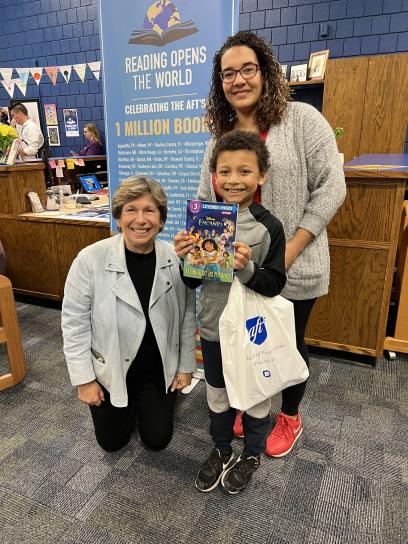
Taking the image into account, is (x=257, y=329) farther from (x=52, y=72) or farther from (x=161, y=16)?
(x=52, y=72)

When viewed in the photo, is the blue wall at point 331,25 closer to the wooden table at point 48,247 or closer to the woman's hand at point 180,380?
the wooden table at point 48,247

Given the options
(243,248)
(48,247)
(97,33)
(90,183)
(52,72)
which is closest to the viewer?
(243,248)

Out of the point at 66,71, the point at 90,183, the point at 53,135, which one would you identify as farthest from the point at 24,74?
the point at 90,183

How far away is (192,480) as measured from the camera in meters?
1.57

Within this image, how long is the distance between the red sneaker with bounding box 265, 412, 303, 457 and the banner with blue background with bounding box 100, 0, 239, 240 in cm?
111

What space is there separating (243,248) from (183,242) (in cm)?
18

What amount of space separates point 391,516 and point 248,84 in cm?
158

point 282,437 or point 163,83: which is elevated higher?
Answer: point 163,83

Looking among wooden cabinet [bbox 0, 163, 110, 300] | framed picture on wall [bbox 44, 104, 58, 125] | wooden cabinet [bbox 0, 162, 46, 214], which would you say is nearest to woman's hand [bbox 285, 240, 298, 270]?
wooden cabinet [bbox 0, 163, 110, 300]

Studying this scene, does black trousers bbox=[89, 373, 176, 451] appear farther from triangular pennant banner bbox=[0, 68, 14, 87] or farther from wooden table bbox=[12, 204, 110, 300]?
triangular pennant banner bbox=[0, 68, 14, 87]

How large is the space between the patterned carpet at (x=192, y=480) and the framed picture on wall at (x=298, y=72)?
426 cm

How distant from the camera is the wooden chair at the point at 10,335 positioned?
7.09ft

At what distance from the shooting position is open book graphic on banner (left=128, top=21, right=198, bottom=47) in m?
1.87

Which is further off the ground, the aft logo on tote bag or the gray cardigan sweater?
the gray cardigan sweater
